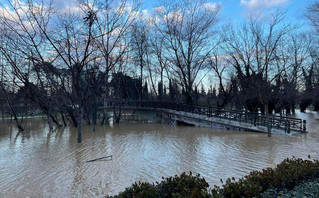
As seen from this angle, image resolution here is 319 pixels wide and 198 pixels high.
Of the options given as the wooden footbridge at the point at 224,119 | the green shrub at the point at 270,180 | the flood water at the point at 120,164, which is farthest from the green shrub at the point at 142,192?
the wooden footbridge at the point at 224,119

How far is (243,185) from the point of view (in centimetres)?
412

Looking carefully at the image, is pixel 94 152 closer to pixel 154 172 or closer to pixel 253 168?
pixel 154 172

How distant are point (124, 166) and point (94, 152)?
3.23m

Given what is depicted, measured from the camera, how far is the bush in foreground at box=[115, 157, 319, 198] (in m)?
3.97

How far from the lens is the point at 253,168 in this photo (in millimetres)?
8211

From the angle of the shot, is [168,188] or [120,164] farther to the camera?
[120,164]

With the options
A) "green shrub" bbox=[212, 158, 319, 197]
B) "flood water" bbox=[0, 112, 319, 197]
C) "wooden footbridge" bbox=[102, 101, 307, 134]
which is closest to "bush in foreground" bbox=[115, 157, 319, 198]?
"green shrub" bbox=[212, 158, 319, 197]

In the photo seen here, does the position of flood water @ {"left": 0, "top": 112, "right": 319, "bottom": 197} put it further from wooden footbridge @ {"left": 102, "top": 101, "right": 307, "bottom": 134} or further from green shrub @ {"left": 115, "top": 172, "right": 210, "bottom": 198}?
wooden footbridge @ {"left": 102, "top": 101, "right": 307, "bottom": 134}

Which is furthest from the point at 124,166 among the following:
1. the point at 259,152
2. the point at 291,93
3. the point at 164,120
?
the point at 291,93

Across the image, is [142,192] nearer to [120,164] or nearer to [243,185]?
[243,185]

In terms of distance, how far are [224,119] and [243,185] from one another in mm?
17104

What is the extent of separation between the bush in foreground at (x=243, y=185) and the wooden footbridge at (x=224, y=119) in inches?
429

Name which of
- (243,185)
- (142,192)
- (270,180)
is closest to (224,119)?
(270,180)

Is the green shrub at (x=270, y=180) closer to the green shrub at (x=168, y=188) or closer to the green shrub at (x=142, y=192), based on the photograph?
the green shrub at (x=168, y=188)
